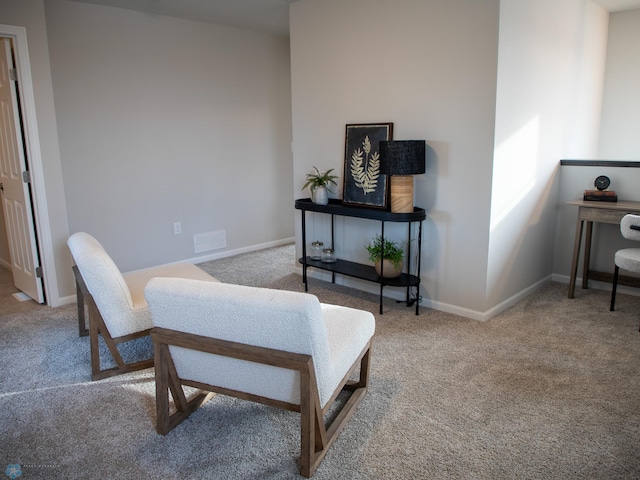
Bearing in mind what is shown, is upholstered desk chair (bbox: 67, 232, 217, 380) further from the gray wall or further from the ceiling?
the ceiling

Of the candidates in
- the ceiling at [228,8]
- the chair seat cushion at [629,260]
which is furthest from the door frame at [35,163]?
the chair seat cushion at [629,260]

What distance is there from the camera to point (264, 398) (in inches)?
74.5

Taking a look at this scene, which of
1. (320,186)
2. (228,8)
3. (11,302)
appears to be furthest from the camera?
(228,8)

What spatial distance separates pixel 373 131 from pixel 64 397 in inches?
107

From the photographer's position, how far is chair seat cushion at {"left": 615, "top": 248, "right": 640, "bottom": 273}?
3.13 m

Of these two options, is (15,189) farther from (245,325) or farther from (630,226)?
(630,226)

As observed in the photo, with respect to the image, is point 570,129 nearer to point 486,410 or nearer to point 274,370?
point 486,410

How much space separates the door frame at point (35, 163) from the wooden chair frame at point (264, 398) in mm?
2093

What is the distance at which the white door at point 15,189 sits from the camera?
3455 millimetres

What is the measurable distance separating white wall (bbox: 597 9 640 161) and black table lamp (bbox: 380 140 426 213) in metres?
2.71

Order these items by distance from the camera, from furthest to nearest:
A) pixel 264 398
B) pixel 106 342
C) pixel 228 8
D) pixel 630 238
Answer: pixel 228 8, pixel 630 238, pixel 106 342, pixel 264 398

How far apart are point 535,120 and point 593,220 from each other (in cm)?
89

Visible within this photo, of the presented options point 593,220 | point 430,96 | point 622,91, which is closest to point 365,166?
point 430,96

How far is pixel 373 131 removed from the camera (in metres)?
3.65
